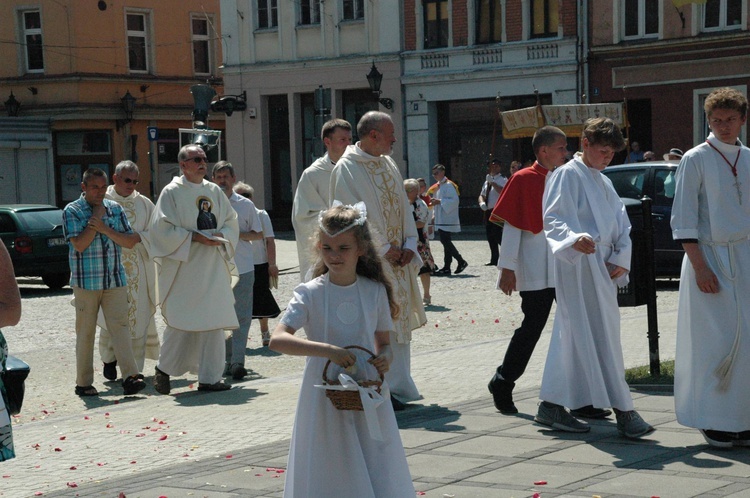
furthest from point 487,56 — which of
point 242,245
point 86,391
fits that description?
point 86,391

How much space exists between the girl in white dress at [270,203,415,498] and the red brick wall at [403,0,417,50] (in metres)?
33.1

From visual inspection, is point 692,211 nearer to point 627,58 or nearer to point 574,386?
point 574,386

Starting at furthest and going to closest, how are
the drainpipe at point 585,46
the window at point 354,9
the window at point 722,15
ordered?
1. the window at point 354,9
2. the drainpipe at point 585,46
3. the window at point 722,15

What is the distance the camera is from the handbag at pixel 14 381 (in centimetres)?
482

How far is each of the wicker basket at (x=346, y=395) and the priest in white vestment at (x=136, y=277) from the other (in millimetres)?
6481

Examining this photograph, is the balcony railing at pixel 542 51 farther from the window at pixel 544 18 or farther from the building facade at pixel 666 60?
the building facade at pixel 666 60

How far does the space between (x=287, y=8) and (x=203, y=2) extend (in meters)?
7.92

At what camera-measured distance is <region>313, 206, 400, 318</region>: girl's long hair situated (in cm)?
530

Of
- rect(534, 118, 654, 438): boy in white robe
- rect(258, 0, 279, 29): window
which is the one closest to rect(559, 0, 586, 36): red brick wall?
rect(258, 0, 279, 29): window

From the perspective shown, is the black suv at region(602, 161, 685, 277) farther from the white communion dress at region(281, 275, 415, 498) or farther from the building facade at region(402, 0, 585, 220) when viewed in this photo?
the building facade at region(402, 0, 585, 220)

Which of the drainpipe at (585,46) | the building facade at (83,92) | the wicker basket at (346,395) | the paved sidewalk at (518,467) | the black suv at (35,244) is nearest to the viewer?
the wicker basket at (346,395)

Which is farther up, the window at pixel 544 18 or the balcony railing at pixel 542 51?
the window at pixel 544 18

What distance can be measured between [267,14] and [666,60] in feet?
46.0

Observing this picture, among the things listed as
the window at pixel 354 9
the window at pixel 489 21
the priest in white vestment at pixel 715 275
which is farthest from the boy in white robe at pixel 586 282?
the window at pixel 354 9
